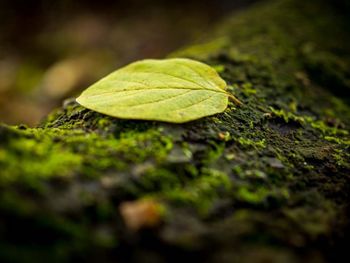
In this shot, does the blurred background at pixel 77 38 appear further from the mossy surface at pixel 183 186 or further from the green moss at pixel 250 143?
the green moss at pixel 250 143

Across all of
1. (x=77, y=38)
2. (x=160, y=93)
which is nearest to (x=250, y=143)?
(x=160, y=93)

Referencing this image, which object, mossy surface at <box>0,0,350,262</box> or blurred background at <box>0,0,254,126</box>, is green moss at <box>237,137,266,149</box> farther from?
blurred background at <box>0,0,254,126</box>

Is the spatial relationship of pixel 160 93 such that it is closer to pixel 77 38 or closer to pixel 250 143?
pixel 250 143

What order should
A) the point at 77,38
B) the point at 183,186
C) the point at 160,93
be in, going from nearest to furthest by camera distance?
the point at 183,186 < the point at 160,93 < the point at 77,38

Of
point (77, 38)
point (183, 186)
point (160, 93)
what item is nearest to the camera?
point (183, 186)

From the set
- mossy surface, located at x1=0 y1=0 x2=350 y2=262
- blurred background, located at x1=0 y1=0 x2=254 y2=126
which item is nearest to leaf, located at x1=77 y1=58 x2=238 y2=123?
mossy surface, located at x1=0 y1=0 x2=350 y2=262

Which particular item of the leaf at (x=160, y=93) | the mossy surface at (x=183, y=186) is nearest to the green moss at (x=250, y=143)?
the mossy surface at (x=183, y=186)

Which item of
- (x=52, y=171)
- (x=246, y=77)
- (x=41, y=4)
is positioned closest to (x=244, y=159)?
(x=52, y=171)
